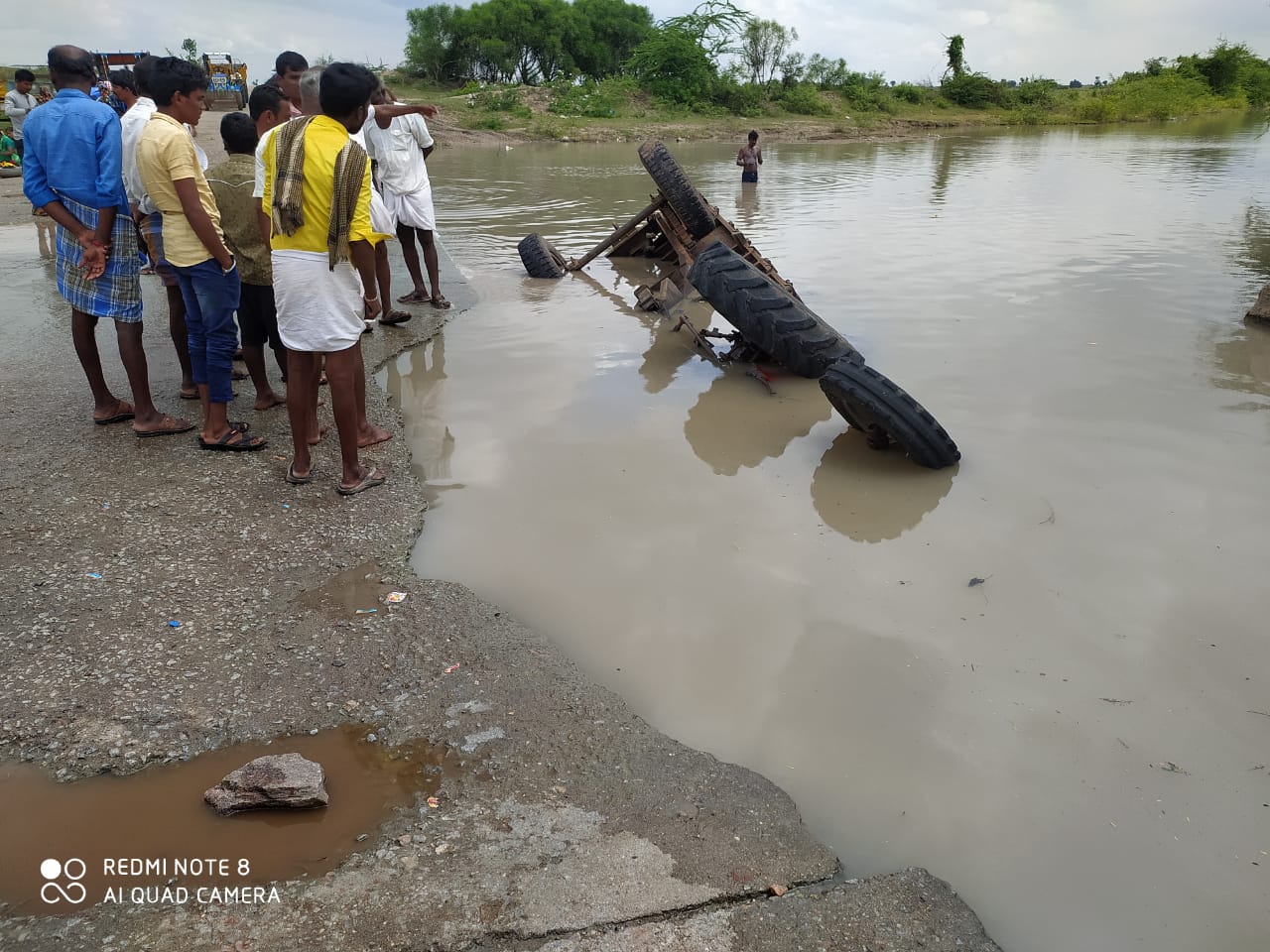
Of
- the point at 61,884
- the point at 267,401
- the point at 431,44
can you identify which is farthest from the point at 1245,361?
the point at 431,44

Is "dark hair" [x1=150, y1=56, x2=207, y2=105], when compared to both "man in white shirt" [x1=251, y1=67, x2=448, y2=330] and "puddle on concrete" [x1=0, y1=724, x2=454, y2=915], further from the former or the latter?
"puddle on concrete" [x1=0, y1=724, x2=454, y2=915]

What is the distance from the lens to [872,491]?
4.19 metres

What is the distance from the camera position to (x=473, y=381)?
223 inches

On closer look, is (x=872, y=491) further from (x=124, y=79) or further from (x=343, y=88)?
(x=124, y=79)

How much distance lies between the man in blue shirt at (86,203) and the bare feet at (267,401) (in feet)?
2.08

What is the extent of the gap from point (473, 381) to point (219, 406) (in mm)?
1786

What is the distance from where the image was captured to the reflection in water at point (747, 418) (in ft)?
15.3

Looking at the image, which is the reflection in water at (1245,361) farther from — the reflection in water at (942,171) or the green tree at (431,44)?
the green tree at (431,44)

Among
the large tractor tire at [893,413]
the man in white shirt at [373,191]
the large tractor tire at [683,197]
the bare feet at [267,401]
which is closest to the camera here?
the man in white shirt at [373,191]

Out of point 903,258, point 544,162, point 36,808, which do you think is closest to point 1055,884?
point 36,808

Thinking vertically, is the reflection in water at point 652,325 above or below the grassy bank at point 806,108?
below

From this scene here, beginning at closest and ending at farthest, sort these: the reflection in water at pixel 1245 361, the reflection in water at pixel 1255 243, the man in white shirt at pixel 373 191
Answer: the man in white shirt at pixel 373 191 < the reflection in water at pixel 1245 361 < the reflection in water at pixel 1255 243

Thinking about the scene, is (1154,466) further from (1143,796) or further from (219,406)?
(219,406)

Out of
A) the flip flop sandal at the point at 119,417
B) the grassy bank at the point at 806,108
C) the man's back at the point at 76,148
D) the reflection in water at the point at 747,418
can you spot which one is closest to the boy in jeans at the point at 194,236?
the man's back at the point at 76,148
